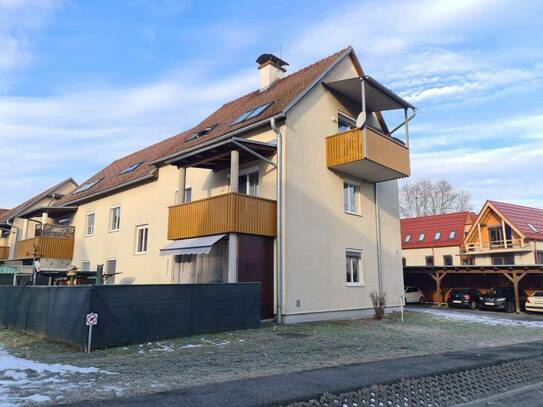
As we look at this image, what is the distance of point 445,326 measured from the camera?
15703 millimetres

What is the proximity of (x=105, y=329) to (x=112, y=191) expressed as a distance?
52.5ft

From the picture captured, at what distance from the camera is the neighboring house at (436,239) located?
141 ft

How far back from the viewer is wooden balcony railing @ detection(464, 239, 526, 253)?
3694 cm

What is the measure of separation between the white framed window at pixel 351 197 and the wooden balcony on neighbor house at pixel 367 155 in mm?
530

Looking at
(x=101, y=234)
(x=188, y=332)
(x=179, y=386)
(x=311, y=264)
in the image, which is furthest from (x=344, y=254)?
(x=101, y=234)

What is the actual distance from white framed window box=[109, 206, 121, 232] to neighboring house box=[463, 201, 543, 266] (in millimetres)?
31960

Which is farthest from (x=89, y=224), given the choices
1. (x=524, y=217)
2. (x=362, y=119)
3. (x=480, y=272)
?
(x=524, y=217)

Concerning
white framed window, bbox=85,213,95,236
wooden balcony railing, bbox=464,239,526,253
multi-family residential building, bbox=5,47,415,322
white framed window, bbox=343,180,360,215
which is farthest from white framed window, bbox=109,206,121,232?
wooden balcony railing, bbox=464,239,526,253

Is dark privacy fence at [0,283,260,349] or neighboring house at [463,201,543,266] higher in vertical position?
neighboring house at [463,201,543,266]

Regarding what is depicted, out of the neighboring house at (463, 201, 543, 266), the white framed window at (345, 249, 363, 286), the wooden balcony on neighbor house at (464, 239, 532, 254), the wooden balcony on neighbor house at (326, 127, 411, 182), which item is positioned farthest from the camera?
the wooden balcony on neighbor house at (464, 239, 532, 254)

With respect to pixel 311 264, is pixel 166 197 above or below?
above

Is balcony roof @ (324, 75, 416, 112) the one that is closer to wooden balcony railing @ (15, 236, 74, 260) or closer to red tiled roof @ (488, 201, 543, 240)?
wooden balcony railing @ (15, 236, 74, 260)

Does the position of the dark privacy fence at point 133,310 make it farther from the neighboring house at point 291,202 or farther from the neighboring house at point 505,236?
the neighboring house at point 505,236

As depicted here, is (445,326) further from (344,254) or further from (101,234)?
(101,234)
